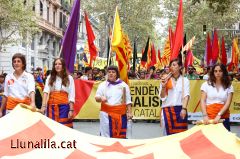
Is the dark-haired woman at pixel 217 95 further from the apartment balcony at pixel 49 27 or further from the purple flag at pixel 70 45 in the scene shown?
the apartment balcony at pixel 49 27

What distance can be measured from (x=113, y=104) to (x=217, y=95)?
1.71 meters

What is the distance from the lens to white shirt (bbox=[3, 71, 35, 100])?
7426 millimetres

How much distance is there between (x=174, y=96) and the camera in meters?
7.56

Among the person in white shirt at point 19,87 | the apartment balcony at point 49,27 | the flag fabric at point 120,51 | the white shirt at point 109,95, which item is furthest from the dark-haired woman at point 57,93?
the apartment balcony at point 49,27

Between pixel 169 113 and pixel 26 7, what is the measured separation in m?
26.2

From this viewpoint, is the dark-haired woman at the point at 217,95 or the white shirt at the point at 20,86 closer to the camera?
the dark-haired woman at the point at 217,95

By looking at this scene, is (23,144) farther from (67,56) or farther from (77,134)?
(67,56)

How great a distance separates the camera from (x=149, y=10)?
165ft

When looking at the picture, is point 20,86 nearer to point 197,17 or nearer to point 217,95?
point 217,95

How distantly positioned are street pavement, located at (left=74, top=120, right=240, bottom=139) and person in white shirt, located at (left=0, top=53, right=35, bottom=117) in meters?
4.45

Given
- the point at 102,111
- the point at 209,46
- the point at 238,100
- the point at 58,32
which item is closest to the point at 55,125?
the point at 102,111

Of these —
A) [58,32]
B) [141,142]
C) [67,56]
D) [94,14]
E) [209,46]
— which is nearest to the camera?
[141,142]

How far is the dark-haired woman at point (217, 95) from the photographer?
7.10 metres

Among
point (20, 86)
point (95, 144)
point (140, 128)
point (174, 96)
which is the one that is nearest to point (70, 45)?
point (20, 86)
